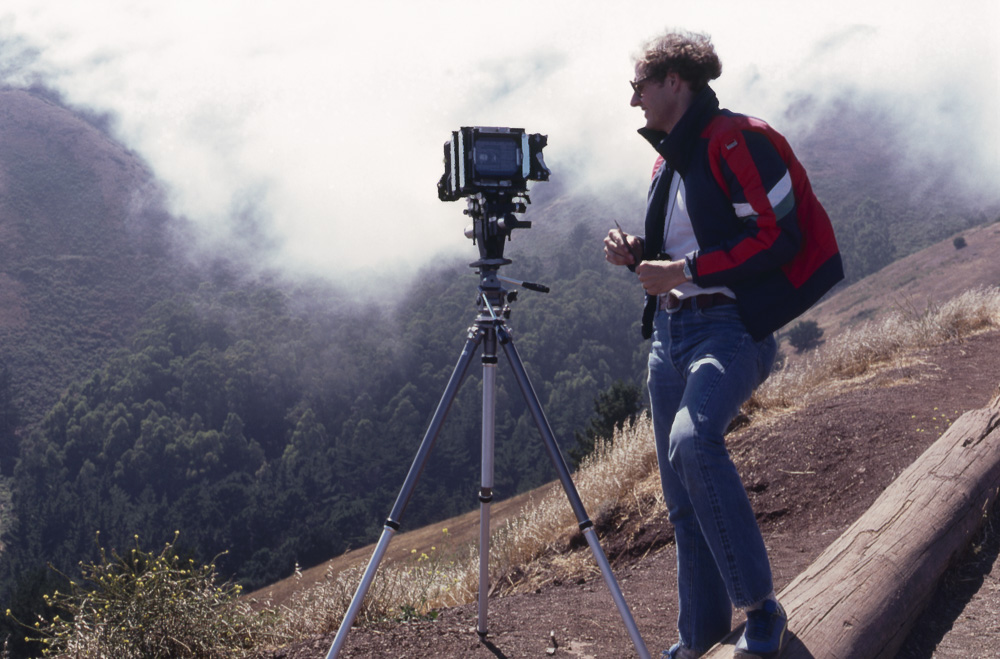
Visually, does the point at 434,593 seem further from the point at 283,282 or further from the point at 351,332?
the point at 283,282

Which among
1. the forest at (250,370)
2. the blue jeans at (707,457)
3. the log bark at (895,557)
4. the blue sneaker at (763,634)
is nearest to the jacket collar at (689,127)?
the blue jeans at (707,457)

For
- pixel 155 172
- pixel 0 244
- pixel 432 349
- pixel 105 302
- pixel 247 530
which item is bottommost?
pixel 247 530

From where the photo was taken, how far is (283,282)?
15812cm

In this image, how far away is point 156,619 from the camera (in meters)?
3.82

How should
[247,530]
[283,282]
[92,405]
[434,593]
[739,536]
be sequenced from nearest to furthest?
1. [739,536]
2. [434,593]
3. [247,530]
4. [92,405]
5. [283,282]

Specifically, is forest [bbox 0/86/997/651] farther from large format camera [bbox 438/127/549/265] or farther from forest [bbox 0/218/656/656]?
large format camera [bbox 438/127/549/265]

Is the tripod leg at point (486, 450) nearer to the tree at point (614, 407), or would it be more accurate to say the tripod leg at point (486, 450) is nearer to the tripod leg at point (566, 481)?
the tripod leg at point (566, 481)

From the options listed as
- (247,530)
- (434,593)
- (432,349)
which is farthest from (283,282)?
(434,593)

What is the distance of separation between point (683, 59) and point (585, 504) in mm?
4854

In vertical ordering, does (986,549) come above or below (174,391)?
below

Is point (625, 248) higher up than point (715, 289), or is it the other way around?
point (625, 248)

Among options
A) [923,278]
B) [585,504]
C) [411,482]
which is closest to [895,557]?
[411,482]

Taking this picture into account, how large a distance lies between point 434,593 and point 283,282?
159358 mm

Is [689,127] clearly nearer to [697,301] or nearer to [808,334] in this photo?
[697,301]
